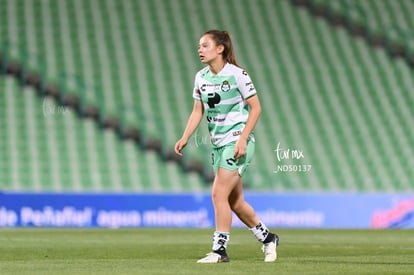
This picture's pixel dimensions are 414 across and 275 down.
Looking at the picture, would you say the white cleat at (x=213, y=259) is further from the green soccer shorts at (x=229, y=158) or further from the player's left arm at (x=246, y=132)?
the player's left arm at (x=246, y=132)

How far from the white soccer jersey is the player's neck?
36 millimetres

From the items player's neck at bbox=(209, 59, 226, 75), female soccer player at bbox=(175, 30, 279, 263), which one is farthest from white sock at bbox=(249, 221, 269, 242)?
player's neck at bbox=(209, 59, 226, 75)

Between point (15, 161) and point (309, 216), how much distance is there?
6081mm

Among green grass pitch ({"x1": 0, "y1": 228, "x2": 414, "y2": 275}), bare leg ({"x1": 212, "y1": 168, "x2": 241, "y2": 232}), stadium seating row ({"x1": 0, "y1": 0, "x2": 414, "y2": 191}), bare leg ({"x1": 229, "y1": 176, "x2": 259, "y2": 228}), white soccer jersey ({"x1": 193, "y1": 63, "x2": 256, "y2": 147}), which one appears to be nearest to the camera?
green grass pitch ({"x1": 0, "y1": 228, "x2": 414, "y2": 275})

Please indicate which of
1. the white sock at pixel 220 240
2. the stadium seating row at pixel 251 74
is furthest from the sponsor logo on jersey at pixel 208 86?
the stadium seating row at pixel 251 74

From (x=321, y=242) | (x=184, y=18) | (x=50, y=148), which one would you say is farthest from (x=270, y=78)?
(x=321, y=242)

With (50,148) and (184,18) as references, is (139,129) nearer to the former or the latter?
(50,148)

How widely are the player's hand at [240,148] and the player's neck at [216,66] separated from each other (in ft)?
2.18

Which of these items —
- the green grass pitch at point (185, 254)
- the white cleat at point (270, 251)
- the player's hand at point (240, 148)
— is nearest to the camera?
the green grass pitch at point (185, 254)

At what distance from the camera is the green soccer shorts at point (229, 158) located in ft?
31.8

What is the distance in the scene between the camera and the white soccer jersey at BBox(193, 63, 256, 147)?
32.0ft

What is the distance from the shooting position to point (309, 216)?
21.7m

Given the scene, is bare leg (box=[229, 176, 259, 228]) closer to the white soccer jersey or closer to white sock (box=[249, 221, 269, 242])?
white sock (box=[249, 221, 269, 242])

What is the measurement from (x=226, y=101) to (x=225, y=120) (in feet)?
0.52
